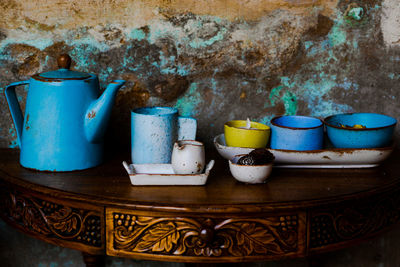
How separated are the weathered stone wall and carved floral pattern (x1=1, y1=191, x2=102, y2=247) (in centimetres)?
46

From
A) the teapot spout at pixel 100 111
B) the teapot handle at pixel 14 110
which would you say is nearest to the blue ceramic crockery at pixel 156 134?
the teapot spout at pixel 100 111

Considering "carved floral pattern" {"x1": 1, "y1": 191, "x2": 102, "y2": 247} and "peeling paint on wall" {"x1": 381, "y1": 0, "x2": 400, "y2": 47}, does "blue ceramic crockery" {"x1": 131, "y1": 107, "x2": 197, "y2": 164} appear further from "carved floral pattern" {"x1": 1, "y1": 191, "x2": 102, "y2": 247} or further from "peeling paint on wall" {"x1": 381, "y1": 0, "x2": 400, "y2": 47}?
"peeling paint on wall" {"x1": 381, "y1": 0, "x2": 400, "y2": 47}

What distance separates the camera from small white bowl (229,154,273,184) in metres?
1.08

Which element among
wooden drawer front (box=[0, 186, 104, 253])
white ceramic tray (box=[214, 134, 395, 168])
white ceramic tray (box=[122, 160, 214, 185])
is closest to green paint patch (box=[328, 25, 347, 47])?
white ceramic tray (box=[214, 134, 395, 168])

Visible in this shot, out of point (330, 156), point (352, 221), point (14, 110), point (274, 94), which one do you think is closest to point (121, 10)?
point (14, 110)

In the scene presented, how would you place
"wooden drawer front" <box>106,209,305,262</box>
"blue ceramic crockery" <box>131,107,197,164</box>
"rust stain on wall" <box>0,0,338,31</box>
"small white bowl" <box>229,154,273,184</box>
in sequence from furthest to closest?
"rust stain on wall" <box>0,0,338,31</box> < "blue ceramic crockery" <box>131,107,197,164</box> < "small white bowl" <box>229,154,273,184</box> < "wooden drawer front" <box>106,209,305,262</box>

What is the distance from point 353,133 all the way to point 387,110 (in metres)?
0.39

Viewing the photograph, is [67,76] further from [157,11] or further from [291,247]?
[291,247]

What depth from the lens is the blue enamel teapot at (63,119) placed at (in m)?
1.15

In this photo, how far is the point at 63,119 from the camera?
1.15 meters

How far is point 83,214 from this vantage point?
3.39ft

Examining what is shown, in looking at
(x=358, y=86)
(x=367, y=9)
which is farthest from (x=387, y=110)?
(x=367, y=9)

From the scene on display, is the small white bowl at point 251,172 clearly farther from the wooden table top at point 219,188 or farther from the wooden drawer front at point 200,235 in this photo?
the wooden drawer front at point 200,235

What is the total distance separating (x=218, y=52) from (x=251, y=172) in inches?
21.3
